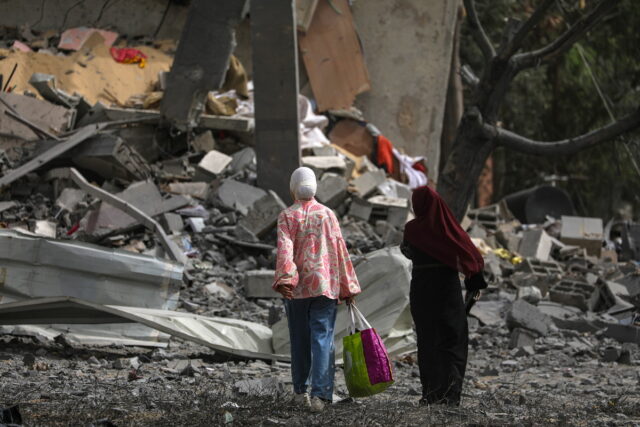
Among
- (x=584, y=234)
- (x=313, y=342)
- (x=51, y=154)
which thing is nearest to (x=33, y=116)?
(x=51, y=154)

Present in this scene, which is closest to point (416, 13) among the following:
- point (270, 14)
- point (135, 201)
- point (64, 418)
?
point (270, 14)

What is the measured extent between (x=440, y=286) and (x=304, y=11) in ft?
38.4

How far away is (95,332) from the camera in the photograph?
8055 millimetres

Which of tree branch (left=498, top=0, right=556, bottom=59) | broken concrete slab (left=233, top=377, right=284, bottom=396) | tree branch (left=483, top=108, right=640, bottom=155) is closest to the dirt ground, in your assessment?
broken concrete slab (left=233, top=377, right=284, bottom=396)

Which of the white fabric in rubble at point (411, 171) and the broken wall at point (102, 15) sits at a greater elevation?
the broken wall at point (102, 15)

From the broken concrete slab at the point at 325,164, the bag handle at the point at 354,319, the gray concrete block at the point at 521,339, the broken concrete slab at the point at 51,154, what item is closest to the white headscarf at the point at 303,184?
the bag handle at the point at 354,319

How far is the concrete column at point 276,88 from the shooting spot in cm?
1262

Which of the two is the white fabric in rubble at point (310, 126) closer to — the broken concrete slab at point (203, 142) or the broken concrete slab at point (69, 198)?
the broken concrete slab at point (203, 142)

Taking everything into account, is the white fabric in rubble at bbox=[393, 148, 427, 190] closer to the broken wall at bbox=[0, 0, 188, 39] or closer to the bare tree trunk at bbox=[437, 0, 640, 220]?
the bare tree trunk at bbox=[437, 0, 640, 220]

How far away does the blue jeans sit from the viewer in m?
5.82

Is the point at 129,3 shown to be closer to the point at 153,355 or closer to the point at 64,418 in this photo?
the point at 153,355

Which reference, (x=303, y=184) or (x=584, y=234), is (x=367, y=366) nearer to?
(x=303, y=184)

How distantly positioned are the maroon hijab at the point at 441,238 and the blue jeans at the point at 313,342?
0.77 meters

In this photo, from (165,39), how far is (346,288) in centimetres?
1206
